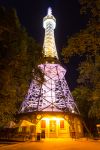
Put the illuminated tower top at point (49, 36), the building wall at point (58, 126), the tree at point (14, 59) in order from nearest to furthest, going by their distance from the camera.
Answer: the tree at point (14, 59) < the building wall at point (58, 126) < the illuminated tower top at point (49, 36)

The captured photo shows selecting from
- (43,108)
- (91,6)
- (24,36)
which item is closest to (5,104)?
(24,36)

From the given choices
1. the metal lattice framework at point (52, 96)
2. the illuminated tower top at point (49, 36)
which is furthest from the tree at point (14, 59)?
the illuminated tower top at point (49, 36)

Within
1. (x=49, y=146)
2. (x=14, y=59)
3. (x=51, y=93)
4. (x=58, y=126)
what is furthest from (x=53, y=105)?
(x=14, y=59)

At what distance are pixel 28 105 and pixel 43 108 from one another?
3.28 metres

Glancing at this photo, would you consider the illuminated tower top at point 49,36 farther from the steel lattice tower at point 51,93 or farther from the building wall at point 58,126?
the building wall at point 58,126

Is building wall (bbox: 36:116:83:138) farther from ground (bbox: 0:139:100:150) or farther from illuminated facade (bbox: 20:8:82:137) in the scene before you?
ground (bbox: 0:139:100:150)

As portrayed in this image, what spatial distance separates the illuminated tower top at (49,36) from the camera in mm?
50062

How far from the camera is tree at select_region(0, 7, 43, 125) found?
15.1 meters

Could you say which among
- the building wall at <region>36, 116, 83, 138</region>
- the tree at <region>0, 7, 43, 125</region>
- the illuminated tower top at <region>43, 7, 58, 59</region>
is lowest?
the building wall at <region>36, 116, 83, 138</region>

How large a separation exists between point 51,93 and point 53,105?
3.84 m

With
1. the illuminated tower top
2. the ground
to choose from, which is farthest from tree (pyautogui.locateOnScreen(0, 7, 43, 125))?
the illuminated tower top

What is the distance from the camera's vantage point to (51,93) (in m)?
43.2

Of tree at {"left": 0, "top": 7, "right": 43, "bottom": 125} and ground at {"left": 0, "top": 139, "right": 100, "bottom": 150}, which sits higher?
tree at {"left": 0, "top": 7, "right": 43, "bottom": 125}

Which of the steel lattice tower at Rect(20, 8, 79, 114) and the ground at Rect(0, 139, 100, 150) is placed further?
the steel lattice tower at Rect(20, 8, 79, 114)
